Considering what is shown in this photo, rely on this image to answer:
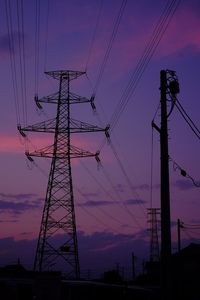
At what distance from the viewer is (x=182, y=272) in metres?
52.7

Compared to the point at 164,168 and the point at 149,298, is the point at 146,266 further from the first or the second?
the point at 164,168

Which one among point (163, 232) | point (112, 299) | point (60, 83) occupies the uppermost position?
point (60, 83)

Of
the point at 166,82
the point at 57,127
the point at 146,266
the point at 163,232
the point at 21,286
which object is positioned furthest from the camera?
the point at 146,266

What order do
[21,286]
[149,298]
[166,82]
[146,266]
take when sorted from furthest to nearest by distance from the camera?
[146,266], [21,286], [149,298], [166,82]

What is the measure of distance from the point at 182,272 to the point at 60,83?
19421 millimetres

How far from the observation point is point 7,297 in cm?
4484

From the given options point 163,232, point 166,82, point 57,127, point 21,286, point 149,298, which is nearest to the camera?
point 163,232

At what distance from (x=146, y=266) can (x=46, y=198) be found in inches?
1608

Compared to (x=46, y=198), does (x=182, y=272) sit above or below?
below

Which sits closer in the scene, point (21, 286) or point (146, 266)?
point (21, 286)

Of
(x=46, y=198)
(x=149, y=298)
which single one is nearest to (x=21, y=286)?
(x=46, y=198)

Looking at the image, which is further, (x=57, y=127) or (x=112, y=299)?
(x=57, y=127)

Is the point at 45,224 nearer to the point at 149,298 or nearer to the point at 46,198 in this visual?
the point at 46,198

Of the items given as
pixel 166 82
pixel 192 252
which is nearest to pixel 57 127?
pixel 192 252
